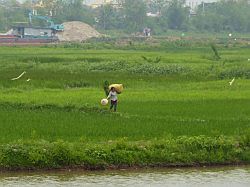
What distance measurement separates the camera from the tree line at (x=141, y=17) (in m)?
94.9

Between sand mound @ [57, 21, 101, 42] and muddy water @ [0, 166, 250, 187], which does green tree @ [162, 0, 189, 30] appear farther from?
muddy water @ [0, 166, 250, 187]

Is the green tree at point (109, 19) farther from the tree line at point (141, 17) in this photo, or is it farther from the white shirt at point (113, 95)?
the white shirt at point (113, 95)

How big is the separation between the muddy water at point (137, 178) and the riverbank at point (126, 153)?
24 centimetres

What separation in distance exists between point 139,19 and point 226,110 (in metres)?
76.0

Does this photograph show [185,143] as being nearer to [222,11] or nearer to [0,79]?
[0,79]

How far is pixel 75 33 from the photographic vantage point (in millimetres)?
83125

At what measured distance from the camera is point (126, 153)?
1448cm

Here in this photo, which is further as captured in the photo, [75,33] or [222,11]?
[222,11]

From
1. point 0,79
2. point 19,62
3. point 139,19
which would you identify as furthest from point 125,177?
point 139,19

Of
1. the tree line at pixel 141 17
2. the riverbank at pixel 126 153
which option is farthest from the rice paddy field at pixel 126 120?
the tree line at pixel 141 17

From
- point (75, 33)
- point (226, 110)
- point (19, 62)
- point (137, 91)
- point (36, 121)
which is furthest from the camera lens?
point (75, 33)

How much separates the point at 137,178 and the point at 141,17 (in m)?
81.7

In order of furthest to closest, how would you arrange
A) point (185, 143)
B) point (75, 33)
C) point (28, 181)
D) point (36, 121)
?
point (75, 33)
point (36, 121)
point (185, 143)
point (28, 181)

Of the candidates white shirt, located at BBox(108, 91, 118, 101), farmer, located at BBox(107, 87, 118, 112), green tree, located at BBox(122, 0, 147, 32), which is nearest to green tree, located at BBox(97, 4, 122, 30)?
green tree, located at BBox(122, 0, 147, 32)
